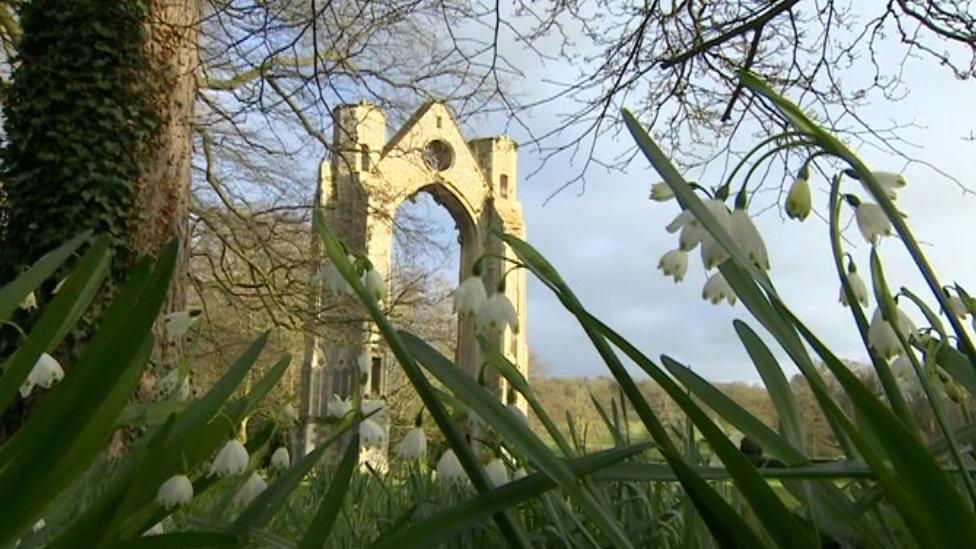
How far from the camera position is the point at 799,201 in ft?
2.73

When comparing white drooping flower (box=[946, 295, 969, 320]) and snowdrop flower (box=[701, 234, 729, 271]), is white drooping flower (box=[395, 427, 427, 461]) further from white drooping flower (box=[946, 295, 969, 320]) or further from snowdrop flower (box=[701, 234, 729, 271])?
white drooping flower (box=[946, 295, 969, 320])

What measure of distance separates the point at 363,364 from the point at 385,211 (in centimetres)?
785

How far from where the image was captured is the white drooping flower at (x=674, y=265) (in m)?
1.02

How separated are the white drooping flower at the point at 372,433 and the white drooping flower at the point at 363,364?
0.08 meters

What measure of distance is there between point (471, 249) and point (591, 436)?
68.9ft

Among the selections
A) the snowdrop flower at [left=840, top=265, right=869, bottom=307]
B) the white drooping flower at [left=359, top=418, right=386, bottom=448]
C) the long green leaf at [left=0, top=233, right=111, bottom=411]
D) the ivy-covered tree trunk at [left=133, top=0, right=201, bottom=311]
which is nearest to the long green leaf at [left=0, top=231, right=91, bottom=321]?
the long green leaf at [left=0, top=233, right=111, bottom=411]

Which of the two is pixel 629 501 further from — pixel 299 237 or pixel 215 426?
pixel 299 237

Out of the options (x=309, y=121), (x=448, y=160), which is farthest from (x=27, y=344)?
(x=448, y=160)

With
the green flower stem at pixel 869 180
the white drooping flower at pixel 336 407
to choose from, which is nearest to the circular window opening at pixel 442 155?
the white drooping flower at pixel 336 407

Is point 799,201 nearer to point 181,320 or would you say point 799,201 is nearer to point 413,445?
point 413,445

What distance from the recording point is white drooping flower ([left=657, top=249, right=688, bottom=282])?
1023 mm

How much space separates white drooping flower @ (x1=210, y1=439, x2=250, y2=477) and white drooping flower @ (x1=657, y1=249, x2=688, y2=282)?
496 millimetres

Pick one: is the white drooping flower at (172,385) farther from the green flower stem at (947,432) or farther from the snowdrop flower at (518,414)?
the green flower stem at (947,432)

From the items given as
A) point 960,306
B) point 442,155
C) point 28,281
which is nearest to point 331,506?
point 28,281
